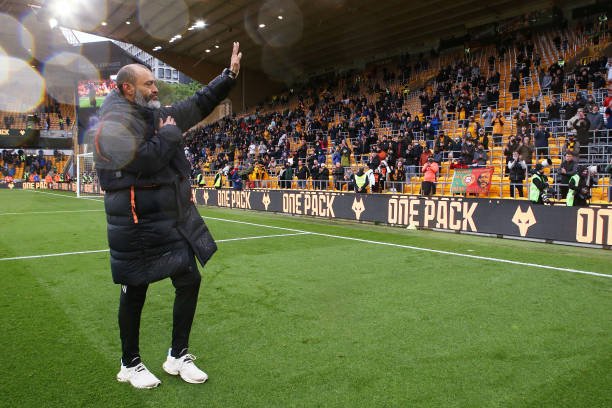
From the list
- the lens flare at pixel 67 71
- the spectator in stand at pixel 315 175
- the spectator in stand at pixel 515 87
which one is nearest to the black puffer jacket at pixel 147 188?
the spectator in stand at pixel 315 175

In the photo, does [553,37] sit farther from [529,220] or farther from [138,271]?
[138,271]

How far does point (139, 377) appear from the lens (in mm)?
3078

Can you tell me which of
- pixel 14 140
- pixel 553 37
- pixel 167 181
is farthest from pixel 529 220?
pixel 14 140

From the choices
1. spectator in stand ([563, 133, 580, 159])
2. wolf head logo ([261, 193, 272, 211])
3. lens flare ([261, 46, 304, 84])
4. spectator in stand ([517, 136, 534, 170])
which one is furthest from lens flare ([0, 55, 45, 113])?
spectator in stand ([563, 133, 580, 159])

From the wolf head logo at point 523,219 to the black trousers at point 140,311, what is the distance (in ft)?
29.4

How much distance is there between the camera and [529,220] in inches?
397

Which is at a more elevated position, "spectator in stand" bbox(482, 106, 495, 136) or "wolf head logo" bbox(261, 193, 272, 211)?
"spectator in stand" bbox(482, 106, 495, 136)

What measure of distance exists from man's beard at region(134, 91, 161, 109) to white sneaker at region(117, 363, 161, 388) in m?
A: 1.75

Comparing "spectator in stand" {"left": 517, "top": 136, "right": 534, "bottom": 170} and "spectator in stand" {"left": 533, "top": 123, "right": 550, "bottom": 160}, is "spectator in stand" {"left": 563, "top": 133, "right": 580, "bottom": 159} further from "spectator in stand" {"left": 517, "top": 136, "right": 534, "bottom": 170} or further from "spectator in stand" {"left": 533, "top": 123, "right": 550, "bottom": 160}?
"spectator in stand" {"left": 517, "top": 136, "right": 534, "bottom": 170}

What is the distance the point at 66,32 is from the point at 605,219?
44.7 m

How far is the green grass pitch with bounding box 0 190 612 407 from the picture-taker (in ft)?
9.99

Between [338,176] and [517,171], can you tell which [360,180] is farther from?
[517,171]

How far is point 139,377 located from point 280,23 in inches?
1045

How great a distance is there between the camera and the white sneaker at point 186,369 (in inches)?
124
